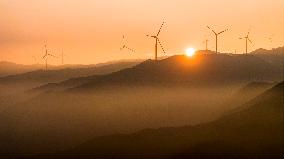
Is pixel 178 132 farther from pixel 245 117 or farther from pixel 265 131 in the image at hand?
pixel 265 131

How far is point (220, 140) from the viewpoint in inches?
Answer: 6344

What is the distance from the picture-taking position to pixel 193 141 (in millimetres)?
170375

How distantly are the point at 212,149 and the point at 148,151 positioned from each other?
3048 cm

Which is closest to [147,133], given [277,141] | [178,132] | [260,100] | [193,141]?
[178,132]

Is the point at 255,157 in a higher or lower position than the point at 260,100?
lower

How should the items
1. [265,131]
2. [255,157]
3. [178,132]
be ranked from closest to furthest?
[255,157]
[265,131]
[178,132]

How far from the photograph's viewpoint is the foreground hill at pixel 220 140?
15100 cm

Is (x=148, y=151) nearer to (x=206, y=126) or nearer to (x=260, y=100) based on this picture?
(x=206, y=126)

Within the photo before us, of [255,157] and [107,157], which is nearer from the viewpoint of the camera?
[255,157]

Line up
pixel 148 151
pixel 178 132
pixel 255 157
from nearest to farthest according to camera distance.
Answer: pixel 255 157 → pixel 148 151 → pixel 178 132

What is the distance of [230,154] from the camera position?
14900 centimetres

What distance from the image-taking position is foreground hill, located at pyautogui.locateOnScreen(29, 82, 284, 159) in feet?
495

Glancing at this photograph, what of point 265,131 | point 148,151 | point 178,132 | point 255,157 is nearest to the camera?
point 255,157

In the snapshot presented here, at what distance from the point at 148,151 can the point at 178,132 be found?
17654 millimetres
